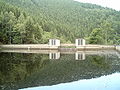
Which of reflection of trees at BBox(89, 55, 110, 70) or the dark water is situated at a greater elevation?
the dark water

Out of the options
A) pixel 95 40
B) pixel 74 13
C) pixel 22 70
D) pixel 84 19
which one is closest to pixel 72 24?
pixel 84 19

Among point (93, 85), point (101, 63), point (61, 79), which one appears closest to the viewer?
point (93, 85)

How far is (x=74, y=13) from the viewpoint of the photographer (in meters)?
124

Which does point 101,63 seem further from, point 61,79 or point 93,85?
point 93,85

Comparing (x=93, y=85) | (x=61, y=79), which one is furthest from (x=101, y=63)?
(x=93, y=85)

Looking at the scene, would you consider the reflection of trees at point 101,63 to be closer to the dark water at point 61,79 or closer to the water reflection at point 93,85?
the dark water at point 61,79

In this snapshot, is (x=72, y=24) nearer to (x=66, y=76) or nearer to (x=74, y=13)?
(x=74, y=13)

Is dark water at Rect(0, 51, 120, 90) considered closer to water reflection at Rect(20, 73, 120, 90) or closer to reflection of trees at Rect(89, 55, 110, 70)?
water reflection at Rect(20, 73, 120, 90)

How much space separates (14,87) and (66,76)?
5.34 meters

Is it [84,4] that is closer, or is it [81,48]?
[81,48]

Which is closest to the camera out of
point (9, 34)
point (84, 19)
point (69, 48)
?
point (69, 48)

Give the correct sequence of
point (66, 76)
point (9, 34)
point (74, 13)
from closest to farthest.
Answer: point (66, 76) < point (9, 34) < point (74, 13)

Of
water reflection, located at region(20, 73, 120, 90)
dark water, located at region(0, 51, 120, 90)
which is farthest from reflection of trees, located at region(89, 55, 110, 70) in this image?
water reflection, located at region(20, 73, 120, 90)

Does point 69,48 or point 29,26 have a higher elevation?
point 29,26
